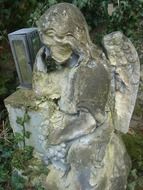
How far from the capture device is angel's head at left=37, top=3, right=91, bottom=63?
2.12m

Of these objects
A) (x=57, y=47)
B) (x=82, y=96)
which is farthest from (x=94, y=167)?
(x=57, y=47)

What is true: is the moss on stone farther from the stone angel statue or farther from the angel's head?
the angel's head

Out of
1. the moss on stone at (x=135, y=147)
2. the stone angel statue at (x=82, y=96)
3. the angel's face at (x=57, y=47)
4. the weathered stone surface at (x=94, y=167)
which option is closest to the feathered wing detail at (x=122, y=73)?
the stone angel statue at (x=82, y=96)

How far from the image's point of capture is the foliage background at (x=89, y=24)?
3059 millimetres

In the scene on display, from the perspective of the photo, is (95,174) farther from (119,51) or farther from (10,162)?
(10,162)

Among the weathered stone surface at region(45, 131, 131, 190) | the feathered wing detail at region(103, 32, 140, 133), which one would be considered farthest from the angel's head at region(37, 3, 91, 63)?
the weathered stone surface at region(45, 131, 131, 190)

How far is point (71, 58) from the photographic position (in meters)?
2.26

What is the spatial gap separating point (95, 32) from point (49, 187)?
1.48 m

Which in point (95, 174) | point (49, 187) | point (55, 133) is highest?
point (55, 133)

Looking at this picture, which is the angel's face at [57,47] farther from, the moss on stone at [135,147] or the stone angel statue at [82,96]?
the moss on stone at [135,147]

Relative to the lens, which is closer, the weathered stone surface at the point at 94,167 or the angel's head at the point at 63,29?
the angel's head at the point at 63,29

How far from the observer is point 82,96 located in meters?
2.24

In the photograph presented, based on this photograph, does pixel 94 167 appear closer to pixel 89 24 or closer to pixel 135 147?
pixel 135 147

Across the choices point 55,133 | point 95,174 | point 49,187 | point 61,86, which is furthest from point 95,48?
point 49,187
